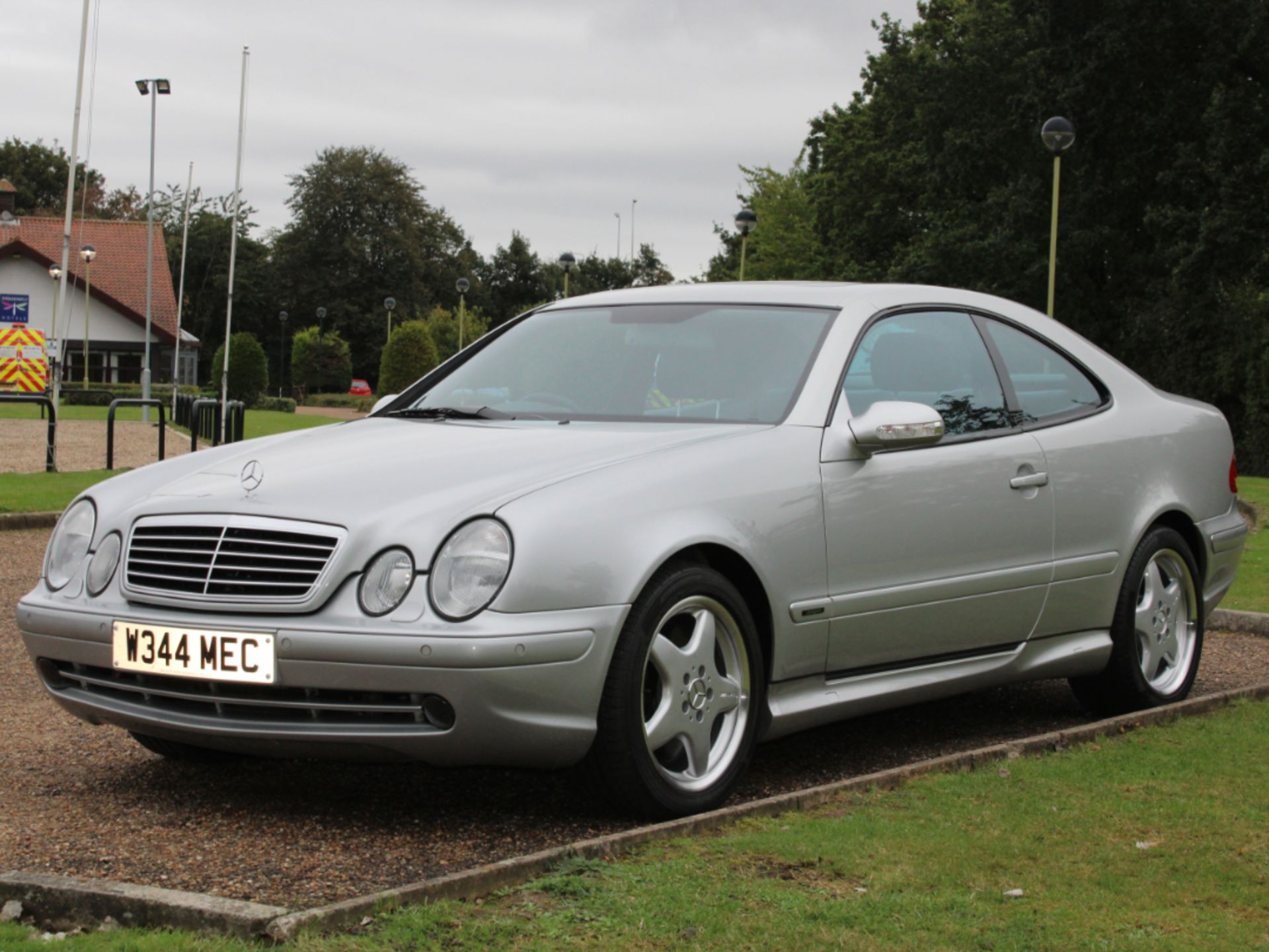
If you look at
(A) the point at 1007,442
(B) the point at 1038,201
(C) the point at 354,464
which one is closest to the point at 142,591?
(C) the point at 354,464

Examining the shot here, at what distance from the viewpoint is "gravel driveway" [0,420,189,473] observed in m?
21.0

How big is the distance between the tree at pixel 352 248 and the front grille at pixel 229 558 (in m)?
92.9

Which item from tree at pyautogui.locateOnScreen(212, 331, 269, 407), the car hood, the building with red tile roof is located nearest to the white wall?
the building with red tile roof

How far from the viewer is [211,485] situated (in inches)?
180

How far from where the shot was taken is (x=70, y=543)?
477 cm

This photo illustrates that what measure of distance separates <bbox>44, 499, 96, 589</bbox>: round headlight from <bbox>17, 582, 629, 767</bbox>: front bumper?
0.37 metres

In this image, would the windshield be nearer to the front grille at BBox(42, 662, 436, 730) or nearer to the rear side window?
the rear side window

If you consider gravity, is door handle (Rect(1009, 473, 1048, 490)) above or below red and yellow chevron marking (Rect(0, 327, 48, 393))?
below

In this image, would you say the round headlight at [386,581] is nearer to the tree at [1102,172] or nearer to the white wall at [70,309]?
the tree at [1102,172]

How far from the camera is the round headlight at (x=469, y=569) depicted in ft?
13.4

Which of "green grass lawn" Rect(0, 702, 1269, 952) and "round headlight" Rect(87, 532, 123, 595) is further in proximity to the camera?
"round headlight" Rect(87, 532, 123, 595)

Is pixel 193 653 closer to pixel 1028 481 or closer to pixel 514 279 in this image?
pixel 1028 481

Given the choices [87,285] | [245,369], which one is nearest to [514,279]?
[87,285]

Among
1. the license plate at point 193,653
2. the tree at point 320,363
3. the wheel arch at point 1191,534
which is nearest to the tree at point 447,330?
the tree at point 320,363
